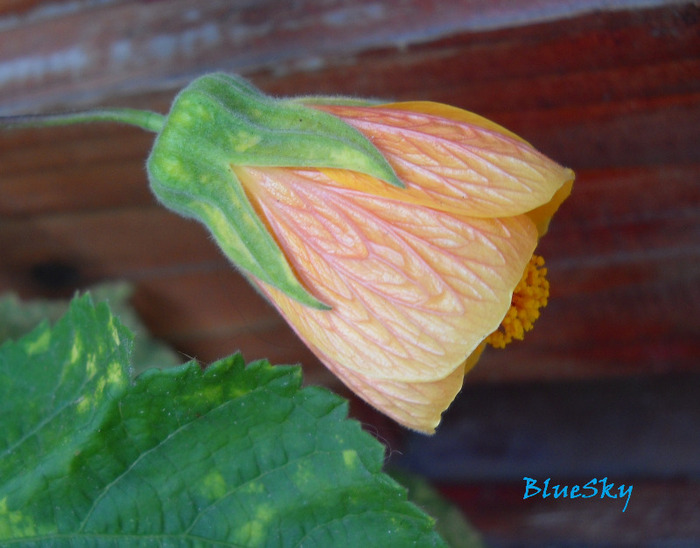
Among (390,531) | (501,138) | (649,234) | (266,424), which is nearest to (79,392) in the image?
(266,424)

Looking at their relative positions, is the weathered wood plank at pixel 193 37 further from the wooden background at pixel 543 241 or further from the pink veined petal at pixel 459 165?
the pink veined petal at pixel 459 165

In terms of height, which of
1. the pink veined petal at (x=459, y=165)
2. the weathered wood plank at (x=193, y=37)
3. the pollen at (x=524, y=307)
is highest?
the weathered wood plank at (x=193, y=37)

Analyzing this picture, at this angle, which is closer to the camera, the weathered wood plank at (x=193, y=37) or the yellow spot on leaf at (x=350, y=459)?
the yellow spot on leaf at (x=350, y=459)

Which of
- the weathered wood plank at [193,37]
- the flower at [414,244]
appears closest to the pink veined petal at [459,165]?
the flower at [414,244]

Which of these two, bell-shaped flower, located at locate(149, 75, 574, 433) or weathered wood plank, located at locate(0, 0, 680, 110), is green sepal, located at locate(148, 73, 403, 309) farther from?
weathered wood plank, located at locate(0, 0, 680, 110)

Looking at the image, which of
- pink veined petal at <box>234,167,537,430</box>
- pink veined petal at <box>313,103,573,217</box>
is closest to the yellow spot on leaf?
pink veined petal at <box>234,167,537,430</box>

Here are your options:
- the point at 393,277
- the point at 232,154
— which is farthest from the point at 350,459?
the point at 232,154
